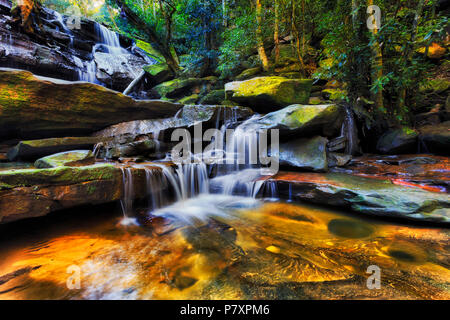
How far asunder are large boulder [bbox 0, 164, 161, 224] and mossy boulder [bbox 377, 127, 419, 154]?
7.04 m

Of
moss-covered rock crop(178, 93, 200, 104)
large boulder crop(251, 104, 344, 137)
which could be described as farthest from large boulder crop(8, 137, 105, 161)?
moss-covered rock crop(178, 93, 200, 104)

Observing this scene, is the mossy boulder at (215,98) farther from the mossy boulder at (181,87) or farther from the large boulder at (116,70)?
the large boulder at (116,70)

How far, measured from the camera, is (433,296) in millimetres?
1381

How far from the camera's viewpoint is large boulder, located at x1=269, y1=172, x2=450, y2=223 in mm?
2564

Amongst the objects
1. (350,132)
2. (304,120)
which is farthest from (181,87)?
(350,132)

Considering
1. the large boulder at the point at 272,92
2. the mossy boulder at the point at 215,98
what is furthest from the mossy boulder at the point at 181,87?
the large boulder at the point at 272,92

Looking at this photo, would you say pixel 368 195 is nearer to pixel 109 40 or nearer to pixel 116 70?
pixel 116 70

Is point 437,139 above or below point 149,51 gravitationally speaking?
below

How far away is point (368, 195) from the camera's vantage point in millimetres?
2922

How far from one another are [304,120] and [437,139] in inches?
138

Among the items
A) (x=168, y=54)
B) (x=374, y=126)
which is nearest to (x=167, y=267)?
(x=374, y=126)
